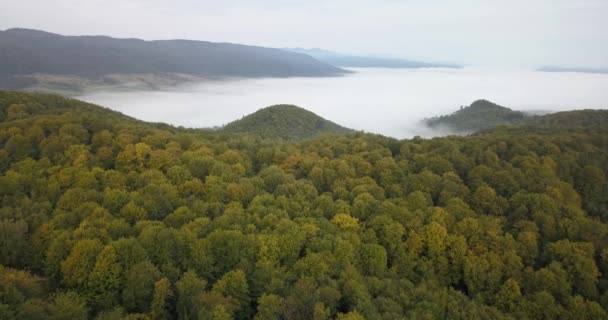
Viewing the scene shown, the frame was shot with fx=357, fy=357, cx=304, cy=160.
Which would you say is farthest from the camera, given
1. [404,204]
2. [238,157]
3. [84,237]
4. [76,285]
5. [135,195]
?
[238,157]

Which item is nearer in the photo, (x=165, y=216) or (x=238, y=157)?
(x=165, y=216)

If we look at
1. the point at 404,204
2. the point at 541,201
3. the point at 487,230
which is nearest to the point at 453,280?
the point at 487,230

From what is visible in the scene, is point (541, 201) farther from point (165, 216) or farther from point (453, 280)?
point (165, 216)

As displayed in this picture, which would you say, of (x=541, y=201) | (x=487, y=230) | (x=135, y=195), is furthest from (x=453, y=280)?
(x=135, y=195)

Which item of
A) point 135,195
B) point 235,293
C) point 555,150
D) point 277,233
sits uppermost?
point 555,150

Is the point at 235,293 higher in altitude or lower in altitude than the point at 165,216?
lower

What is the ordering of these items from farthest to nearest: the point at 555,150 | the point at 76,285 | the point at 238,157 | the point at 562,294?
the point at 555,150 → the point at 238,157 → the point at 562,294 → the point at 76,285
